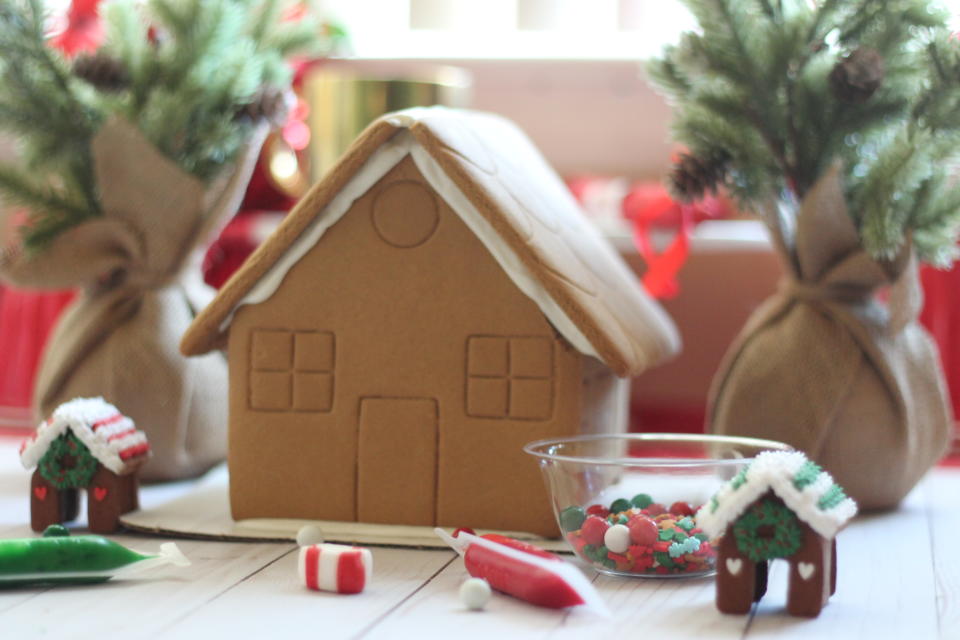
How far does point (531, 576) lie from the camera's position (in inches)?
35.8

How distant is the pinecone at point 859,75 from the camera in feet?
3.93

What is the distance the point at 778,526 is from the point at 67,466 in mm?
652

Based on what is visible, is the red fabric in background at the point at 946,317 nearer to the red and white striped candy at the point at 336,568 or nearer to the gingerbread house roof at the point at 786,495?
the gingerbread house roof at the point at 786,495

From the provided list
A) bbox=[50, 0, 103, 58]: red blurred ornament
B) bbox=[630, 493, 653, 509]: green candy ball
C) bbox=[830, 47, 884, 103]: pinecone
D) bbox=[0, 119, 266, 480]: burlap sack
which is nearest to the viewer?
bbox=[630, 493, 653, 509]: green candy ball

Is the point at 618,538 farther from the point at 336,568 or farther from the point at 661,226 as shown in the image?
the point at 661,226

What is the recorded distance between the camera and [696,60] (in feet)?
4.23

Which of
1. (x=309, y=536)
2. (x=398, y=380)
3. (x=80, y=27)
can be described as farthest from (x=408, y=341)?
(x=80, y=27)

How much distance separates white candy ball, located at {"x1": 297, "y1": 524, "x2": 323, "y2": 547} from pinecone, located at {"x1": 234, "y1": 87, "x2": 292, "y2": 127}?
0.55 m

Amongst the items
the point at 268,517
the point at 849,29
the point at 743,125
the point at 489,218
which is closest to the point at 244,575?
the point at 268,517

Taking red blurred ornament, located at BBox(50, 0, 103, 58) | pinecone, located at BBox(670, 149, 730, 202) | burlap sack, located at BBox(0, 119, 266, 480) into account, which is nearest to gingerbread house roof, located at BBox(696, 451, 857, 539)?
pinecone, located at BBox(670, 149, 730, 202)

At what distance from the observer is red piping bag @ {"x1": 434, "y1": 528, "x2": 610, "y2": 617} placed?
0.90 m

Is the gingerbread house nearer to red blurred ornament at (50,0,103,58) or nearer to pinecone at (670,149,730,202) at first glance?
pinecone at (670,149,730,202)

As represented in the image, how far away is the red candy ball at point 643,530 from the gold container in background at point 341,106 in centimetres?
73

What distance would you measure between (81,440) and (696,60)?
71 cm
